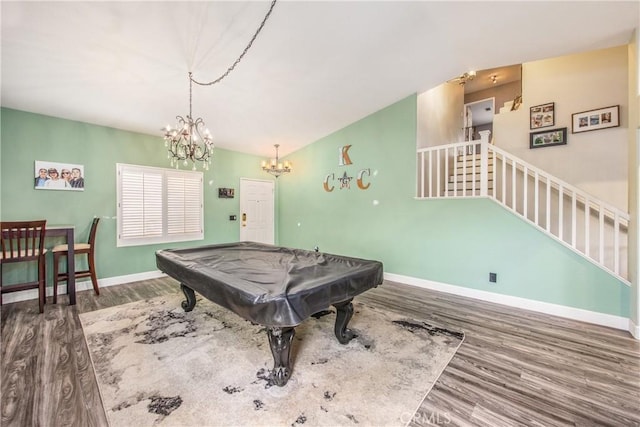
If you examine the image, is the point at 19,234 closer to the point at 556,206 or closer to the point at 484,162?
the point at 484,162

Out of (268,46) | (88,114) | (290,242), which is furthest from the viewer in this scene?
(290,242)

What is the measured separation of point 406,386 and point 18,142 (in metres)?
5.49

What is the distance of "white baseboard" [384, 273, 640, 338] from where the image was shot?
2.80 m

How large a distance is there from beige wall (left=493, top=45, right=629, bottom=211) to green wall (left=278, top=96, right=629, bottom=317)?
5.26 ft

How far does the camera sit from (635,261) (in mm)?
2615

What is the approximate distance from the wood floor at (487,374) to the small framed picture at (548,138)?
9.33 feet

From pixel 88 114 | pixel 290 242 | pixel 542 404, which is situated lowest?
pixel 542 404

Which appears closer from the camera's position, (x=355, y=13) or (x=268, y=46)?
(x=355, y=13)

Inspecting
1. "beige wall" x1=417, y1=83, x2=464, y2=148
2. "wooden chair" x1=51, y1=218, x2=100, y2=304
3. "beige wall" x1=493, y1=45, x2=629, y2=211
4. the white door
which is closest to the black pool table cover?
"wooden chair" x1=51, y1=218, x2=100, y2=304

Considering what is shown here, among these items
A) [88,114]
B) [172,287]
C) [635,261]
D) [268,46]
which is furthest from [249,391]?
[88,114]

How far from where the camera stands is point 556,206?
13.3 ft

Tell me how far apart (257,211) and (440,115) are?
15.0ft

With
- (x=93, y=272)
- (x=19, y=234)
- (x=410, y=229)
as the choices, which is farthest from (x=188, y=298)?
(x=410, y=229)

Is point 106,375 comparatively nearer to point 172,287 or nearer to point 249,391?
point 249,391
